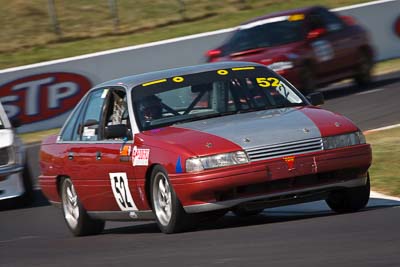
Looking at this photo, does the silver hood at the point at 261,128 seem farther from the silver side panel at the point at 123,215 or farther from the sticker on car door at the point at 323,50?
the sticker on car door at the point at 323,50

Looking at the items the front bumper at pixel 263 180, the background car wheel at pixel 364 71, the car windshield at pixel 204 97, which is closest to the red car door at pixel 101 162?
the car windshield at pixel 204 97

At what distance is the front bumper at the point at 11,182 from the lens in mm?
13797

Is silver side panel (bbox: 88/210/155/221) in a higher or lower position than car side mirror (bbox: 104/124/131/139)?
lower

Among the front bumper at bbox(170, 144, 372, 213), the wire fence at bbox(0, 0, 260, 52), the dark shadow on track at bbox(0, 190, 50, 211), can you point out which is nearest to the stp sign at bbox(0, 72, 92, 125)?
the wire fence at bbox(0, 0, 260, 52)

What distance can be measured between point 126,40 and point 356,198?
2039 cm

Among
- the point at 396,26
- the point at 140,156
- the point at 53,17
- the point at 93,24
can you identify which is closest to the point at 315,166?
the point at 140,156

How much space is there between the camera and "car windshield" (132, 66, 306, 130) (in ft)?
31.7

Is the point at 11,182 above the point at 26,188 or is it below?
above

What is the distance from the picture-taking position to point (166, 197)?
8.98 metres

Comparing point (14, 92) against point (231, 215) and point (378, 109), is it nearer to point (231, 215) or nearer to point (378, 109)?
point (378, 109)

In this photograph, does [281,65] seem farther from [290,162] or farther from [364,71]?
[290,162]

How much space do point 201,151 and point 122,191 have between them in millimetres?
1246

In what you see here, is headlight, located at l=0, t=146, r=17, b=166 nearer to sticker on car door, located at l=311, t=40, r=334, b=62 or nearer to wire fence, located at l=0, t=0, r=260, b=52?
sticker on car door, located at l=311, t=40, r=334, b=62

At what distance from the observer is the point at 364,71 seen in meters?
21.8
